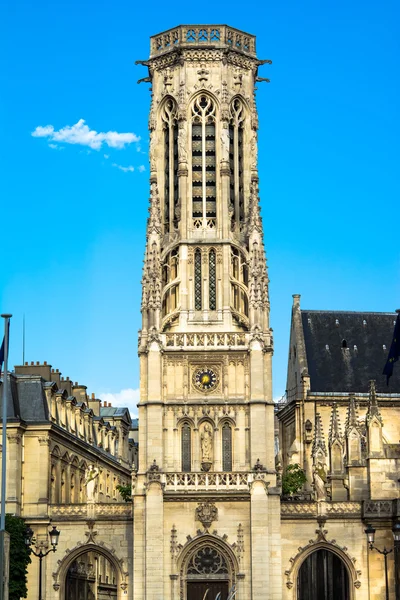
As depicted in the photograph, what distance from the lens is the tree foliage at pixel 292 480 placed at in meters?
76.4

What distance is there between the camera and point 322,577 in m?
81.6

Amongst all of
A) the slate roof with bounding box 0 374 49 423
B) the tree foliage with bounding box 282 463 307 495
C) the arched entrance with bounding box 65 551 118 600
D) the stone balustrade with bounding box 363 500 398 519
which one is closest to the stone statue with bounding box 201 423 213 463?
the tree foliage with bounding box 282 463 307 495

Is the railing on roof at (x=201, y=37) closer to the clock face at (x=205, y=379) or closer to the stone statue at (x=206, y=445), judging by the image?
the clock face at (x=205, y=379)

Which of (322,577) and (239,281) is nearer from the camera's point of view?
(239,281)

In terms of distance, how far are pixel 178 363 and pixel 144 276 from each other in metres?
5.68

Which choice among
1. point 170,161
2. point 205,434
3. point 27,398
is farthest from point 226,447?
point 170,161

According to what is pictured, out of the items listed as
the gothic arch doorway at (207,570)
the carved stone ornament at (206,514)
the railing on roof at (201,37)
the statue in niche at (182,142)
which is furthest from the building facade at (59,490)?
the railing on roof at (201,37)

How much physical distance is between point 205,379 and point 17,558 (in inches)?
595

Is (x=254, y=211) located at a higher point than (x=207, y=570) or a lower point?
higher

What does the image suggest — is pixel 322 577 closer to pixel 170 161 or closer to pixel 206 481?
pixel 206 481

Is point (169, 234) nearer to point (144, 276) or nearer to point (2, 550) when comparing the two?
point (144, 276)

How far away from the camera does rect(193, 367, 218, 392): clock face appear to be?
70.4 m

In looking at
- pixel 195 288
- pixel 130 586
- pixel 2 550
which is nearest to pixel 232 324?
pixel 195 288

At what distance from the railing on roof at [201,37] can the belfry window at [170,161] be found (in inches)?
139
